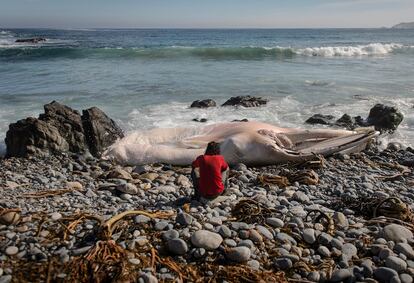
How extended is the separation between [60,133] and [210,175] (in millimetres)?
5277

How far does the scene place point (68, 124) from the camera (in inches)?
420

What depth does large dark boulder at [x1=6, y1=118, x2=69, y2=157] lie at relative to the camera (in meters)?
9.77

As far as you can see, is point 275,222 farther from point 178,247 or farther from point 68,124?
point 68,124

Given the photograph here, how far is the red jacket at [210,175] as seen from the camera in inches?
258

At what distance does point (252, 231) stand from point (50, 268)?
2.36 m

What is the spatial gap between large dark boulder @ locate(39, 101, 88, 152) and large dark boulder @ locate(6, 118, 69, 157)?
0.28 metres

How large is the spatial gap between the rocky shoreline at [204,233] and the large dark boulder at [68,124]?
99.8 inches

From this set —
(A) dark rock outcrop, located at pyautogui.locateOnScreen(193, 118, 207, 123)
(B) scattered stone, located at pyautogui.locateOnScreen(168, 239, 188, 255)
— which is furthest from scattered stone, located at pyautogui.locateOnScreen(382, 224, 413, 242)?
(A) dark rock outcrop, located at pyautogui.locateOnScreen(193, 118, 207, 123)

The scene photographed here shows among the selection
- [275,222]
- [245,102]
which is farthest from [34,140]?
[245,102]

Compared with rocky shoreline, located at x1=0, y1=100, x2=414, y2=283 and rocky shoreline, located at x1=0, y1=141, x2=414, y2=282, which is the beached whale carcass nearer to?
rocky shoreline, located at x1=0, y1=100, x2=414, y2=283

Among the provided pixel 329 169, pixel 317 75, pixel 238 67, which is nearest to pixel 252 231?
pixel 329 169

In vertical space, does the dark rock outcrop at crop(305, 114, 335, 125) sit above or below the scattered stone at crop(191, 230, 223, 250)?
below

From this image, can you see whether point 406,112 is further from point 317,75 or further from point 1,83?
point 1,83

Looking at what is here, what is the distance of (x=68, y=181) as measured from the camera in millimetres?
8016
